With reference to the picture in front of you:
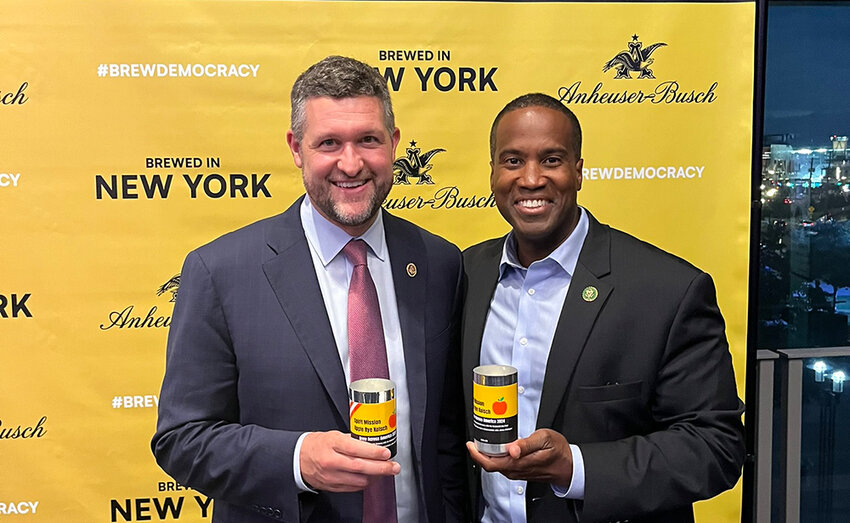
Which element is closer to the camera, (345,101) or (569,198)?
(345,101)

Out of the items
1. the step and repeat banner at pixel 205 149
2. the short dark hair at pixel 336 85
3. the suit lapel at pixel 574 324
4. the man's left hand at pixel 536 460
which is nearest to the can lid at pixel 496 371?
the man's left hand at pixel 536 460

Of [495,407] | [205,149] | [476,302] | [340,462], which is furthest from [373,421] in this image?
[205,149]

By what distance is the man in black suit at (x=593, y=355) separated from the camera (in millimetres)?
1627

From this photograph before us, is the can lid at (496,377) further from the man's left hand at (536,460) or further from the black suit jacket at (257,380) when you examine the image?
the black suit jacket at (257,380)

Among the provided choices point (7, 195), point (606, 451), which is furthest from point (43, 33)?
point (606, 451)

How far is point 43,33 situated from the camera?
2.62 m

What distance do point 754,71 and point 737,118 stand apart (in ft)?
0.66

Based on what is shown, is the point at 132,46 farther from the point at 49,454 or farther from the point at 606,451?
the point at 606,451

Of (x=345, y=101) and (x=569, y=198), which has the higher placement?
(x=345, y=101)

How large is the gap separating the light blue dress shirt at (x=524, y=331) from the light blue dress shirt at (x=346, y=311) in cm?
22

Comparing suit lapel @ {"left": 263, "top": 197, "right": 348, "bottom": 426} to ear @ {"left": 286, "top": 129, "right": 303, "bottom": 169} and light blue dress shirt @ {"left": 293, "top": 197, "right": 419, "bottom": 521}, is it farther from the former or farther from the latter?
ear @ {"left": 286, "top": 129, "right": 303, "bottom": 169}

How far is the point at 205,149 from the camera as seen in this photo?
2.72 m

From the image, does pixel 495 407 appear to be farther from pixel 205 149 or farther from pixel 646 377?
pixel 205 149

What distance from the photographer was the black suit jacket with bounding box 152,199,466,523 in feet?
5.21
